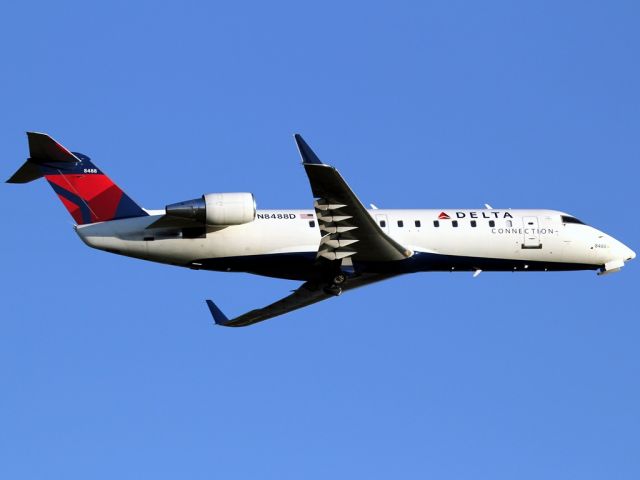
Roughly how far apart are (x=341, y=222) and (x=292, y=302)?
6.27 m

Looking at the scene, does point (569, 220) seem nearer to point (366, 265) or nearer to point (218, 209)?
point (366, 265)

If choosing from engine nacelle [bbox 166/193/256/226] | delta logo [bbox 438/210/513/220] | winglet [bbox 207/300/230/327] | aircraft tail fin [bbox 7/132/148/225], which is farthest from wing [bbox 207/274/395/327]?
aircraft tail fin [bbox 7/132/148/225]

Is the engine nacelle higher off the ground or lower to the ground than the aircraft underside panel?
higher

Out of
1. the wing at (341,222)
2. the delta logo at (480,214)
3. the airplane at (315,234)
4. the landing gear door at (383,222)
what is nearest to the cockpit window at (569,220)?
the airplane at (315,234)

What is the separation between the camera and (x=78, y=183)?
38625mm

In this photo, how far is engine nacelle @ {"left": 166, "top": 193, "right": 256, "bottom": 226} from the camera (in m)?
37.4

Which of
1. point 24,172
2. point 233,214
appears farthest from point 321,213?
point 24,172

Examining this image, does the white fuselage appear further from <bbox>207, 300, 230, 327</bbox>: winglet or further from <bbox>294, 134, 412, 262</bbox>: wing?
<bbox>207, 300, 230, 327</bbox>: winglet

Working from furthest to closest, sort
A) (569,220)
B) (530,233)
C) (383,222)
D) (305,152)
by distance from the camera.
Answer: (569,220), (530,233), (383,222), (305,152)

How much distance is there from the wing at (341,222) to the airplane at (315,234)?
30 mm

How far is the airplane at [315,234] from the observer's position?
1484 inches

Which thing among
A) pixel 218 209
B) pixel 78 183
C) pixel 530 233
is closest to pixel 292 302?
pixel 218 209

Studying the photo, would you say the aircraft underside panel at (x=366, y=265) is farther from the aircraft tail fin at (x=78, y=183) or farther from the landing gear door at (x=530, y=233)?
the aircraft tail fin at (x=78, y=183)

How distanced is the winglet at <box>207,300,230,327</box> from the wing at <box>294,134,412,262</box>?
6607mm
